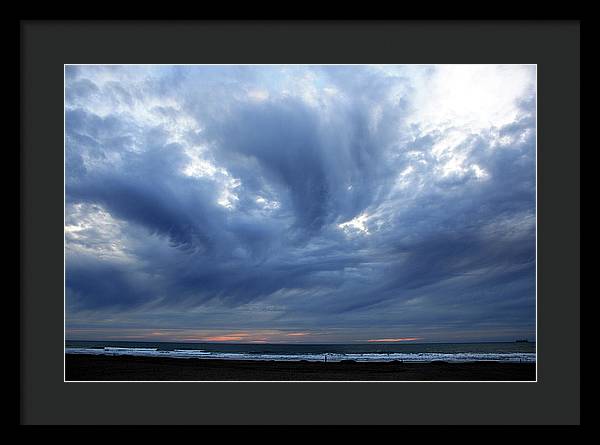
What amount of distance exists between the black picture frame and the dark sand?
2.95 m

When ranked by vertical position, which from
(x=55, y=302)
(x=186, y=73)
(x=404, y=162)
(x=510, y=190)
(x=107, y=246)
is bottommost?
(x=55, y=302)

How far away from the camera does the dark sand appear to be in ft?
19.2

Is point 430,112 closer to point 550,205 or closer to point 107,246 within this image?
point 550,205

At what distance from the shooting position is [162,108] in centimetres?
424

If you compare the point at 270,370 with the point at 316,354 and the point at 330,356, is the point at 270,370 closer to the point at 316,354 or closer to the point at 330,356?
the point at 330,356

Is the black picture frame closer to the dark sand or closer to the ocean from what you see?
the dark sand

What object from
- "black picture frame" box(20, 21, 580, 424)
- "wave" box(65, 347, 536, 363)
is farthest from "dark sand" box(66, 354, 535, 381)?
"black picture frame" box(20, 21, 580, 424)
